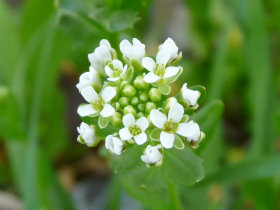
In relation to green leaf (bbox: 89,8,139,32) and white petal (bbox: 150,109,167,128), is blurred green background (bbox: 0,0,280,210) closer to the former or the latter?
green leaf (bbox: 89,8,139,32)

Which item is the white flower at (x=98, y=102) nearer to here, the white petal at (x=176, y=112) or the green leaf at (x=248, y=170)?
the white petal at (x=176, y=112)

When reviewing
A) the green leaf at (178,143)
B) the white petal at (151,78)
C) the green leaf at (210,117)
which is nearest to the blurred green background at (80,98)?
the green leaf at (210,117)

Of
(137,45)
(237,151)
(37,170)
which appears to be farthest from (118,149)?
(237,151)

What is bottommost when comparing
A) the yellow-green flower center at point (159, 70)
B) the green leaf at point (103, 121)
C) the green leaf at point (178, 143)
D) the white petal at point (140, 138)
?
the green leaf at point (178, 143)

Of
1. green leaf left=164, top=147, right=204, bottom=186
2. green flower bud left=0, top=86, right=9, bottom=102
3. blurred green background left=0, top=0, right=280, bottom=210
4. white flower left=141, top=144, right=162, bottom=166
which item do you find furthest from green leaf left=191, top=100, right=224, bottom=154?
green flower bud left=0, top=86, right=9, bottom=102

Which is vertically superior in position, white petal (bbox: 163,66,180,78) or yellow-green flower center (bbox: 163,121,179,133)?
white petal (bbox: 163,66,180,78)
